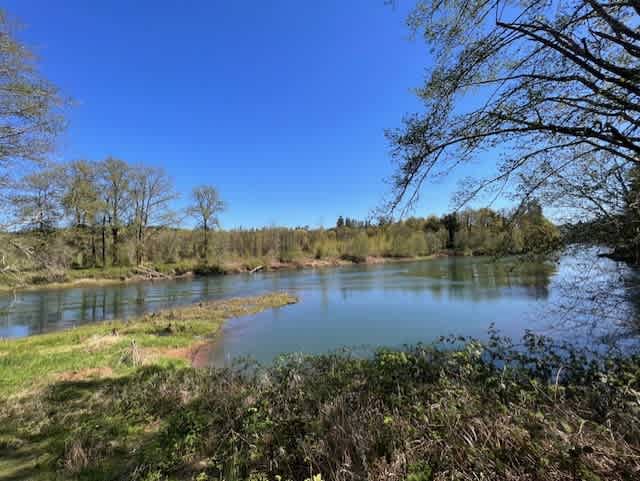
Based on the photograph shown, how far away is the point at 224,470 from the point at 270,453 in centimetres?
38

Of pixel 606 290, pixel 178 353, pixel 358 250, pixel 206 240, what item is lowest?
pixel 178 353

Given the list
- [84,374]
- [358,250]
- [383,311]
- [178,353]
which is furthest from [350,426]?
[358,250]

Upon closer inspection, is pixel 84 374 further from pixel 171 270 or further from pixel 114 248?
pixel 114 248

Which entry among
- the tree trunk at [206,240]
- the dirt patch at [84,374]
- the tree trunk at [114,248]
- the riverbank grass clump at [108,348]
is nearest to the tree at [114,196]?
the tree trunk at [114,248]

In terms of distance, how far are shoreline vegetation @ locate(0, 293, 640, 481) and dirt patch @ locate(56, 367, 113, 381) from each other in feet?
2.16

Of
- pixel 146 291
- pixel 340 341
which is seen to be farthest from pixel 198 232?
pixel 340 341

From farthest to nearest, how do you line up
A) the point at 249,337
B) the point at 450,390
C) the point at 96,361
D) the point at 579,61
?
the point at 249,337 < the point at 96,361 < the point at 579,61 < the point at 450,390

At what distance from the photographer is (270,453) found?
254 cm

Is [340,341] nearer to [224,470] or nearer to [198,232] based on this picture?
[224,470]

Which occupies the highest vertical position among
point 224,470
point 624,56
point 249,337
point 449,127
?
point 624,56

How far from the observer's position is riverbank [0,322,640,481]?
5.85 feet

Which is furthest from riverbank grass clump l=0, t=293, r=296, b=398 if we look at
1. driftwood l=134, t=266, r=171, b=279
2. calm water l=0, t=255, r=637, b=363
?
driftwood l=134, t=266, r=171, b=279

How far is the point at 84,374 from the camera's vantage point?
631 centimetres

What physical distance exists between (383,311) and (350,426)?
12.7 meters
